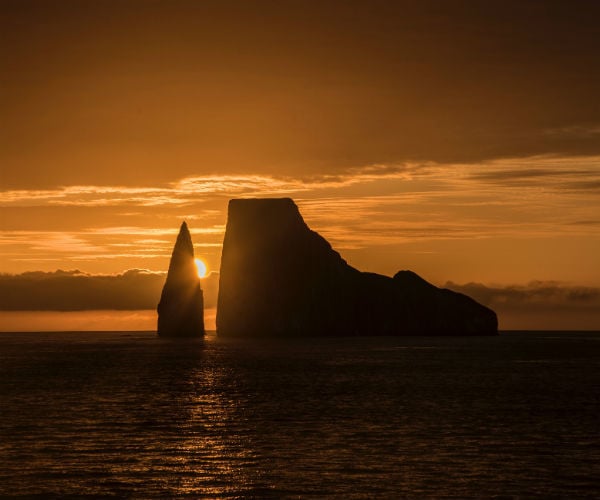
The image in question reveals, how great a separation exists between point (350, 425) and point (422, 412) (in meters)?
9.51

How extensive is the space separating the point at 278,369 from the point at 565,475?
7983 centimetres

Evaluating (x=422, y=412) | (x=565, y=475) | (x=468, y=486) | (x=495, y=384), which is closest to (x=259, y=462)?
(x=468, y=486)

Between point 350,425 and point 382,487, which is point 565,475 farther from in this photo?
point 350,425

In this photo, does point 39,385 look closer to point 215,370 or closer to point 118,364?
Result: point 215,370

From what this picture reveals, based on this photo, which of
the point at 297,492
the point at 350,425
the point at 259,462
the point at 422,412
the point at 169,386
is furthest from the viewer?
the point at 169,386

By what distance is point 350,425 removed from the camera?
53.0 metres

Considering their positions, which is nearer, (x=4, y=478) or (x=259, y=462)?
(x=4, y=478)

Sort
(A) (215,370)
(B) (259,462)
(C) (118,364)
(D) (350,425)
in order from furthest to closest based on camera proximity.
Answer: (C) (118,364) → (A) (215,370) → (D) (350,425) → (B) (259,462)

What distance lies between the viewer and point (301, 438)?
47.2m

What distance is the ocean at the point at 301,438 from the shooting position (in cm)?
3478

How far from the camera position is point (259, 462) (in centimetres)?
3991

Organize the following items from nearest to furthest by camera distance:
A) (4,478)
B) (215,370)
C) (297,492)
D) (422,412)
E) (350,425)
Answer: (297,492)
(4,478)
(350,425)
(422,412)
(215,370)

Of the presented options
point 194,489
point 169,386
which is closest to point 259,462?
point 194,489

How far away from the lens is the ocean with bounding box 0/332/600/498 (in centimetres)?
3478
